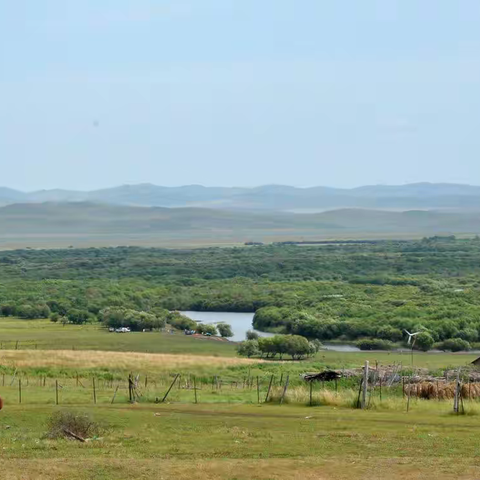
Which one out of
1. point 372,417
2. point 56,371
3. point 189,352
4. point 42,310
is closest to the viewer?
point 372,417

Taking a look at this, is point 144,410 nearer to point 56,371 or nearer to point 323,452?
point 323,452

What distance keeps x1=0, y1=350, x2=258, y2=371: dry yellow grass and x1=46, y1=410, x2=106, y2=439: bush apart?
2074 cm

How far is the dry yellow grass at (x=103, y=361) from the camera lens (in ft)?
161

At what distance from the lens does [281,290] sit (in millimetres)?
111312

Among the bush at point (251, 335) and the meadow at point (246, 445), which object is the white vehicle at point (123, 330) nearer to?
the bush at point (251, 335)

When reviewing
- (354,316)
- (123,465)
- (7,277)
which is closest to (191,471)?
(123,465)

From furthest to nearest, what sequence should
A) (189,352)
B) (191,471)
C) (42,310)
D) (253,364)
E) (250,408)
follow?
(42,310)
(189,352)
(253,364)
(250,408)
(191,471)

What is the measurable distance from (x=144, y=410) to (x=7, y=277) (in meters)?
109

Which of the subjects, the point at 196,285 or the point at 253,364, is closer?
the point at 253,364

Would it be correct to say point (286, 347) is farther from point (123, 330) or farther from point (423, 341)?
point (123, 330)

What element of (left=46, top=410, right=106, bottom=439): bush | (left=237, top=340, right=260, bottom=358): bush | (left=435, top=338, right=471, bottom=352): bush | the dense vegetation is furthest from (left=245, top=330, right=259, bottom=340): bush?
(left=46, top=410, right=106, bottom=439): bush

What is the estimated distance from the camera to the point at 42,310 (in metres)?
93.5

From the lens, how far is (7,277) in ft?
453

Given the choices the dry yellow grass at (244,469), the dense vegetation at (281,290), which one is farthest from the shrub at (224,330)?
the dry yellow grass at (244,469)
